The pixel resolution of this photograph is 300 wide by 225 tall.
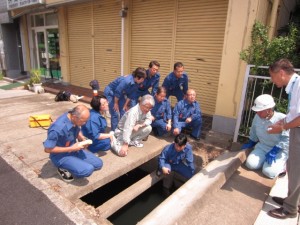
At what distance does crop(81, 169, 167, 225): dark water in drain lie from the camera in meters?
3.94

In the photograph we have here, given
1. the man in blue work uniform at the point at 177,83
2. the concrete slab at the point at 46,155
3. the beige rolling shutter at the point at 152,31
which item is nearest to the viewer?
the concrete slab at the point at 46,155

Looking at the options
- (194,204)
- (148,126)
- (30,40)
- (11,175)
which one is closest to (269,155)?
(194,204)

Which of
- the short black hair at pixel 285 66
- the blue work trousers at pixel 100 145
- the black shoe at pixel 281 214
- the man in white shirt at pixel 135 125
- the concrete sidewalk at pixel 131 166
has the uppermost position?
the short black hair at pixel 285 66

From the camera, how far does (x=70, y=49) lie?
33.8 ft

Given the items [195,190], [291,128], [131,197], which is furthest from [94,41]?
[291,128]

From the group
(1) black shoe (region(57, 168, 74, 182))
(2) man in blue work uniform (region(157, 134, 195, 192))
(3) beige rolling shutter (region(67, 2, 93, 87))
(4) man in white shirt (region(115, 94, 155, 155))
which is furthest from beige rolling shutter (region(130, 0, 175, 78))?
(1) black shoe (region(57, 168, 74, 182))

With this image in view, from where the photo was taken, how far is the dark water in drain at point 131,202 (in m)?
3.94

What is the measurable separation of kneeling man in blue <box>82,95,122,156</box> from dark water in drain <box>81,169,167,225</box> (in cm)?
105

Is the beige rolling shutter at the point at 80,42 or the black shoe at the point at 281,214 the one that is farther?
the beige rolling shutter at the point at 80,42

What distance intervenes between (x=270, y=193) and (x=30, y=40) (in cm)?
1353

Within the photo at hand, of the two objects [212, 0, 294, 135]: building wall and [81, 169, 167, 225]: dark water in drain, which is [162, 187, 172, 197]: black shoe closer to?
[81, 169, 167, 225]: dark water in drain

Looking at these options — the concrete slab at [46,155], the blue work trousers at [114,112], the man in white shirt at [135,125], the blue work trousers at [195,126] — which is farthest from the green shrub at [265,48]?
the blue work trousers at [114,112]

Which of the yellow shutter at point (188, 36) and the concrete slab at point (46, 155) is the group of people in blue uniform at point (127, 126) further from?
the yellow shutter at point (188, 36)

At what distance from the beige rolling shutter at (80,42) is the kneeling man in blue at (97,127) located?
620 centimetres
